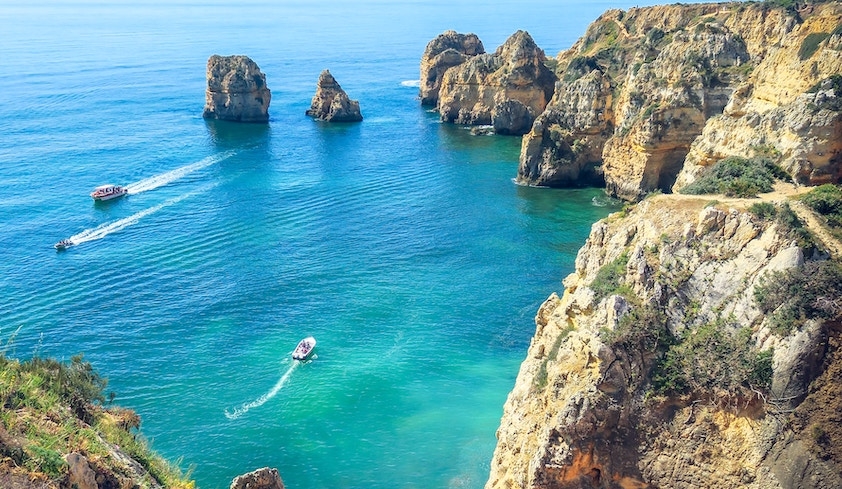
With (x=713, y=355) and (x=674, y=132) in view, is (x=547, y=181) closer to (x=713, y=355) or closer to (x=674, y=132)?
(x=674, y=132)

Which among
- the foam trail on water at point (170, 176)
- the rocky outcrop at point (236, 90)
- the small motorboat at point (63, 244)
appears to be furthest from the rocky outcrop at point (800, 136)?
the rocky outcrop at point (236, 90)

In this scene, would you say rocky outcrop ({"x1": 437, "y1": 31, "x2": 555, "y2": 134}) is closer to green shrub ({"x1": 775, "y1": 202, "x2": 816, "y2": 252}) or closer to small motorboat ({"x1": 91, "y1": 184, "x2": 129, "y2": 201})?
small motorboat ({"x1": 91, "y1": 184, "x2": 129, "y2": 201})

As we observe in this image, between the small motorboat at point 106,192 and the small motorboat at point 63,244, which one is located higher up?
the small motorboat at point 106,192

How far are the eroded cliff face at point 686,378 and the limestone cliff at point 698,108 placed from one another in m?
11.8

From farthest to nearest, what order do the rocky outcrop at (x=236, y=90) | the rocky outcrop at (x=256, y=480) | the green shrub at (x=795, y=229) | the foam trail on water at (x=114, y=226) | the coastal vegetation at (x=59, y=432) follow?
the rocky outcrop at (x=236, y=90), the foam trail on water at (x=114, y=226), the green shrub at (x=795, y=229), the rocky outcrop at (x=256, y=480), the coastal vegetation at (x=59, y=432)

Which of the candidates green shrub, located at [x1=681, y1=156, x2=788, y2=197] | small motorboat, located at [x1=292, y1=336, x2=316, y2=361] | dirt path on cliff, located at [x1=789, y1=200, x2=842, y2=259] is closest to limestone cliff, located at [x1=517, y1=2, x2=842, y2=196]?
green shrub, located at [x1=681, y1=156, x2=788, y2=197]

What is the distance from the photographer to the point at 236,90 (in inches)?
4437

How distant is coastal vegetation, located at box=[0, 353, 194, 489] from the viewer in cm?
1703

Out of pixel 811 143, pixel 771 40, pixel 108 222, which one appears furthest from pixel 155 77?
pixel 811 143

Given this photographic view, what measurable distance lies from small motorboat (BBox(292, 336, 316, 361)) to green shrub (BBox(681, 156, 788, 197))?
2307 cm

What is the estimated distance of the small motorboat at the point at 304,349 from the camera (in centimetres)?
4519

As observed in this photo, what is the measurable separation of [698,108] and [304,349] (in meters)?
40.0

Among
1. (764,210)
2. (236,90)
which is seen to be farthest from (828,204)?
(236,90)

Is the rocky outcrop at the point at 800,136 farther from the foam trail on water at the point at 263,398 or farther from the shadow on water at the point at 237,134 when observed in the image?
the shadow on water at the point at 237,134
